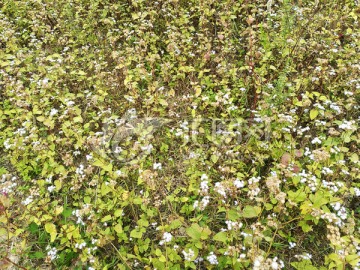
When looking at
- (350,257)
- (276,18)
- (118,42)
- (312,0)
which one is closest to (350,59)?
(276,18)

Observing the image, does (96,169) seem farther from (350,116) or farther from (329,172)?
(350,116)

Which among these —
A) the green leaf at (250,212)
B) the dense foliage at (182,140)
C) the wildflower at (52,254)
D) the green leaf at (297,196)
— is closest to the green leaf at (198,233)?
the dense foliage at (182,140)

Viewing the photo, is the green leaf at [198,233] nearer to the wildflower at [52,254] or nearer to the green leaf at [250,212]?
the green leaf at [250,212]

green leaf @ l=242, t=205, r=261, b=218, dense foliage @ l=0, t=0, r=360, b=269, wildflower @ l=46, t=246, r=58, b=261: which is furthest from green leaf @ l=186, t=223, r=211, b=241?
wildflower @ l=46, t=246, r=58, b=261

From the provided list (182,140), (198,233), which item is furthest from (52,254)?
(182,140)

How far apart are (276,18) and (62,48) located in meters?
4.13

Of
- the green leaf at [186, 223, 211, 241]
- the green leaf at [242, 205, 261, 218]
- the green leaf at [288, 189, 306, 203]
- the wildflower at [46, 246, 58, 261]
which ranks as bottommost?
the wildflower at [46, 246, 58, 261]

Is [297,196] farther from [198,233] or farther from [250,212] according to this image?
[198,233]

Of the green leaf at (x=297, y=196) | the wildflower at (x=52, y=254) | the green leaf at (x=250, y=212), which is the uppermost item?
the green leaf at (x=297, y=196)

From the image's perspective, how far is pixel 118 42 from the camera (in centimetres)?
582

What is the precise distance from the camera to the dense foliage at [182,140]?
9.85 ft

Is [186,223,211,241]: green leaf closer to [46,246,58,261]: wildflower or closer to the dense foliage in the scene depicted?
the dense foliage

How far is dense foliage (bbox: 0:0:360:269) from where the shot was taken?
3002 mm

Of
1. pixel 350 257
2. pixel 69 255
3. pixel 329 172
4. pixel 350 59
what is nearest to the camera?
pixel 350 257
